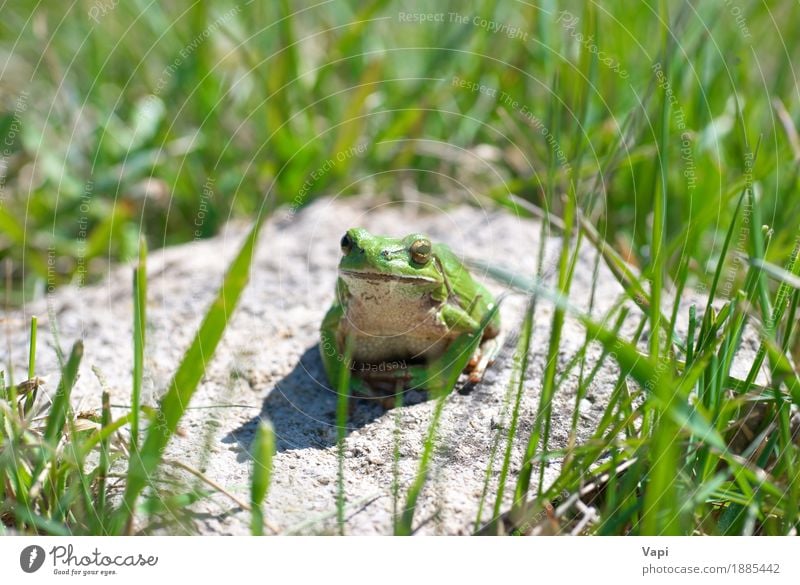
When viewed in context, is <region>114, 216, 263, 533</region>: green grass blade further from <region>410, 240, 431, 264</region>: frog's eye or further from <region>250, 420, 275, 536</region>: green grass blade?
<region>410, 240, 431, 264</region>: frog's eye

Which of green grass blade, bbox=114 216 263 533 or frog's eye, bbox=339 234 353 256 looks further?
frog's eye, bbox=339 234 353 256

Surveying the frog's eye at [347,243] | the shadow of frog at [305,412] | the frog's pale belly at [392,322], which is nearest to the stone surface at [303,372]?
the shadow of frog at [305,412]

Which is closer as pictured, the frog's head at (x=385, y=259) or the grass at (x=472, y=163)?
the grass at (x=472, y=163)

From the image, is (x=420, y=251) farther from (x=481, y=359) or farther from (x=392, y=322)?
(x=481, y=359)

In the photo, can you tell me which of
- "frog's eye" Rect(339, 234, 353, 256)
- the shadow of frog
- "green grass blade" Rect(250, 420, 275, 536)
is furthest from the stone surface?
"frog's eye" Rect(339, 234, 353, 256)

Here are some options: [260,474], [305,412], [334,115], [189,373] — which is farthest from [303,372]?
[334,115]
